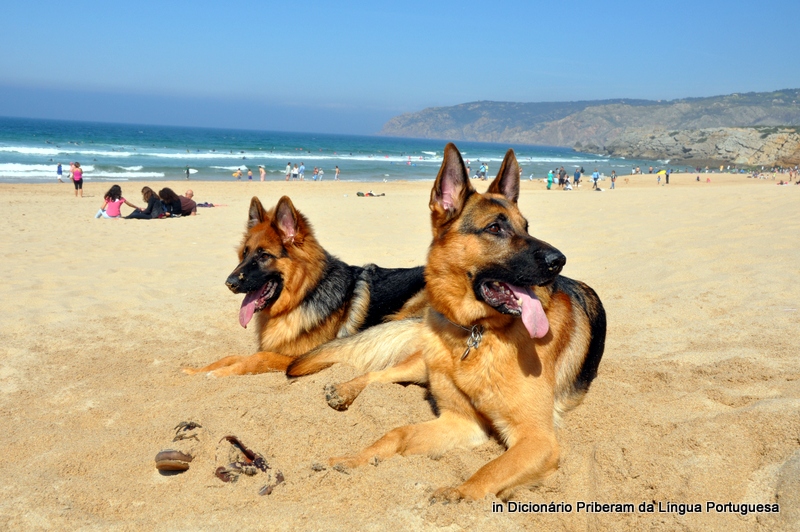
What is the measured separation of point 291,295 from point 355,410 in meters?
1.83

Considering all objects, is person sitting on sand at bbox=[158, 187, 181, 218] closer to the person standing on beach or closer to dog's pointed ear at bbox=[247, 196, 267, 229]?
the person standing on beach

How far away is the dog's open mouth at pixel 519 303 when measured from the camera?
12.9ft

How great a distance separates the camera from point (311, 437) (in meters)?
4.02

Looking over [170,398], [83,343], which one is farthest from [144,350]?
[170,398]

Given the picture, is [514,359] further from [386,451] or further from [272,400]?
[272,400]

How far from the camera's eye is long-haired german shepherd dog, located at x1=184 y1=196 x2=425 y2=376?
570 cm

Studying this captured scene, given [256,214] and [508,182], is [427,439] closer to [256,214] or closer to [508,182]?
[508,182]

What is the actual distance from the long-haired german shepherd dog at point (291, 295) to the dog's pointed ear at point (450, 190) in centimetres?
182

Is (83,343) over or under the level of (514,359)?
under

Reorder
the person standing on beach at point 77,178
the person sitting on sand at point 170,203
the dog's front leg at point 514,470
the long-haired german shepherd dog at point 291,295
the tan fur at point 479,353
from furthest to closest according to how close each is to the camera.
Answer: the person standing on beach at point 77,178
the person sitting on sand at point 170,203
the long-haired german shepherd dog at point 291,295
the tan fur at point 479,353
the dog's front leg at point 514,470

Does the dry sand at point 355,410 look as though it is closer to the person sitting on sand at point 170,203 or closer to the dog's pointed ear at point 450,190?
the dog's pointed ear at point 450,190

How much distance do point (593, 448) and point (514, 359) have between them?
0.78 m

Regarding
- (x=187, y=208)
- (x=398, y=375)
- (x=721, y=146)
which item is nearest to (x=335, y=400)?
(x=398, y=375)

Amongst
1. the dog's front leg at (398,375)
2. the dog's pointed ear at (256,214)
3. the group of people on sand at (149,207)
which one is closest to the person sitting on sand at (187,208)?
the group of people on sand at (149,207)
